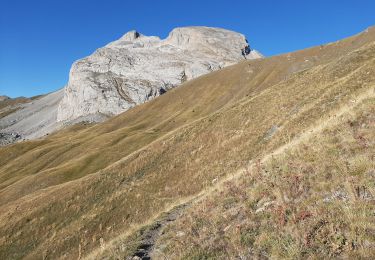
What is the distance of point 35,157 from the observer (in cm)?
9594

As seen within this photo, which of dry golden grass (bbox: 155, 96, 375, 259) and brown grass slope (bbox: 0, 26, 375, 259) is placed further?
brown grass slope (bbox: 0, 26, 375, 259)

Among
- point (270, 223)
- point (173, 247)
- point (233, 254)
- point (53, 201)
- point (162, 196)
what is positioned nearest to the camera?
point (233, 254)

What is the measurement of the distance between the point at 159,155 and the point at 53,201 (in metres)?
12.2

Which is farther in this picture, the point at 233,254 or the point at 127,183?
the point at 127,183

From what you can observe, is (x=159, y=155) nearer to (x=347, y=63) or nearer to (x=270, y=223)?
(x=347, y=63)

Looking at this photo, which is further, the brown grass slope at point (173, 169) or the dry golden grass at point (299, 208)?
the brown grass slope at point (173, 169)

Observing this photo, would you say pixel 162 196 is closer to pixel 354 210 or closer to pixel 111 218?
pixel 111 218

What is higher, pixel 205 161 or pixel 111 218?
pixel 205 161

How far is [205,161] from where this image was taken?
35.0 m

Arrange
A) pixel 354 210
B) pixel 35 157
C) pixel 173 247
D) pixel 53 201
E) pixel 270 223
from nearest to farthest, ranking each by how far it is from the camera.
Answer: pixel 354 210
pixel 270 223
pixel 173 247
pixel 53 201
pixel 35 157

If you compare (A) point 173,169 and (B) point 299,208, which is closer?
(B) point 299,208

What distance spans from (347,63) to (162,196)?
77.6 feet

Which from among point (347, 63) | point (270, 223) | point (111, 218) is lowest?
point (111, 218)

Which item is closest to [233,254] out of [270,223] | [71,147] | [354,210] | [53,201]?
[270,223]
